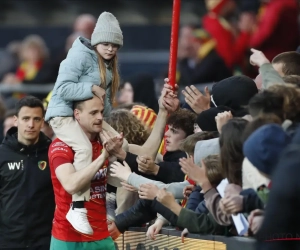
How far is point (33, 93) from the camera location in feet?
48.5

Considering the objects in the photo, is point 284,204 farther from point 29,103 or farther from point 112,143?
point 29,103

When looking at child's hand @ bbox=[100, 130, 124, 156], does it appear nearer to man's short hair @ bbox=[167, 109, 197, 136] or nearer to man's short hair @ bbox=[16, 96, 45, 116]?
man's short hair @ bbox=[167, 109, 197, 136]

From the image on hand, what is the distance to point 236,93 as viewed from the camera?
6746 mm

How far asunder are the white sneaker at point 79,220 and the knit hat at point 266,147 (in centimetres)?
229

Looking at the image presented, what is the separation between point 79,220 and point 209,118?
1.12 meters

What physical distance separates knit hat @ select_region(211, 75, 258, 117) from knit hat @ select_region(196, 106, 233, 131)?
0.38 ft

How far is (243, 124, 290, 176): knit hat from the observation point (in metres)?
4.42

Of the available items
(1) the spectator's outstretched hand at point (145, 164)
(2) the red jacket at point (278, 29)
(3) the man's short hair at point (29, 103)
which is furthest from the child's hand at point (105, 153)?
(2) the red jacket at point (278, 29)

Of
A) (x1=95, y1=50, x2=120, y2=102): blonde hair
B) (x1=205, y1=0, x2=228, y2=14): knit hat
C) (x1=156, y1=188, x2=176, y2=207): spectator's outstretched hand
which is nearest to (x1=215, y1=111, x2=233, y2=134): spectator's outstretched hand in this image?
(x1=156, y1=188, x2=176, y2=207): spectator's outstretched hand

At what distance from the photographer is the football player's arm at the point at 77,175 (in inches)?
254

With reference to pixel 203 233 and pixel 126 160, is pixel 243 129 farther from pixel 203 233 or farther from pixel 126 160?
pixel 126 160

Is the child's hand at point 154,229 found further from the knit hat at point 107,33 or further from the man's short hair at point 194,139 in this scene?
the knit hat at point 107,33

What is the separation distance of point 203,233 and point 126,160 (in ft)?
3.40

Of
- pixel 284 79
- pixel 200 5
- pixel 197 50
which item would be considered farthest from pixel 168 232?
pixel 200 5
